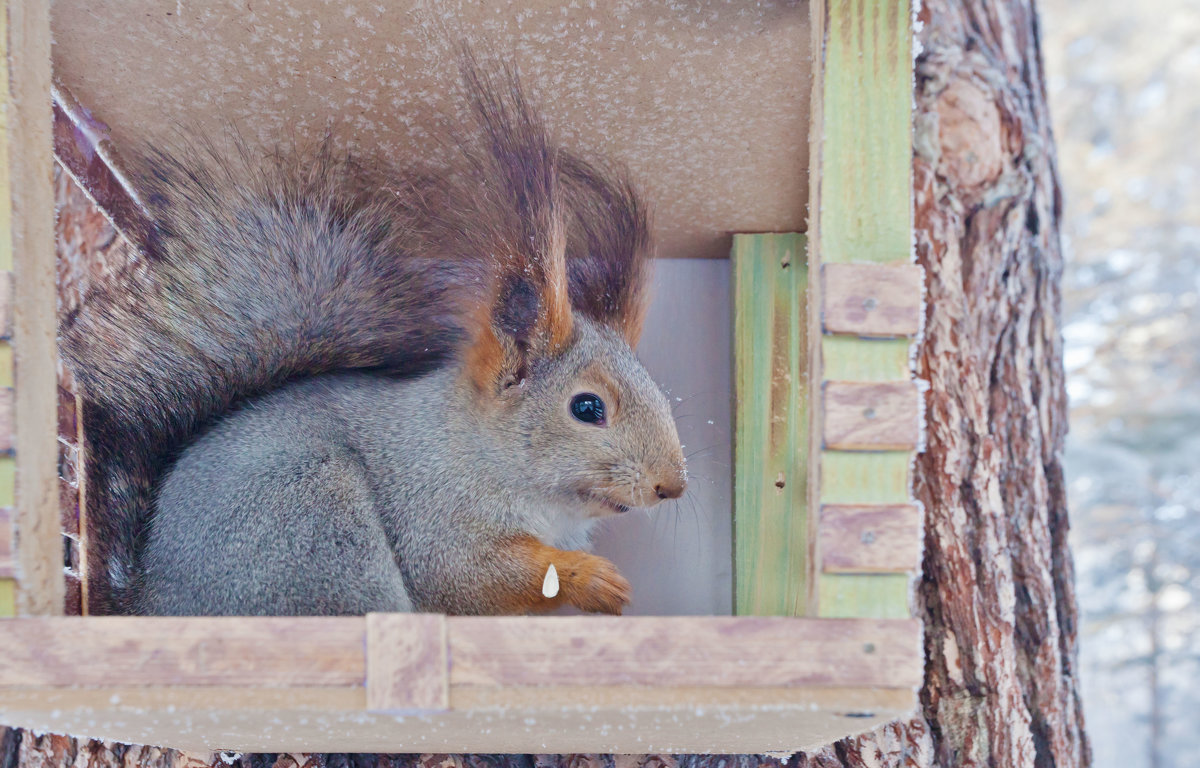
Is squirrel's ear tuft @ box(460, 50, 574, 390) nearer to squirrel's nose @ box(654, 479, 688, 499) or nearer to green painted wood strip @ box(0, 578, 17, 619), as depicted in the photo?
squirrel's nose @ box(654, 479, 688, 499)

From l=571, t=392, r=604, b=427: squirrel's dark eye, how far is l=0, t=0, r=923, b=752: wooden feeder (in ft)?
1.00

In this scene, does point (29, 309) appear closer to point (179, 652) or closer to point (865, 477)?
point (179, 652)

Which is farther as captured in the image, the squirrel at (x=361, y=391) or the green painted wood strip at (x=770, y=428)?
the green painted wood strip at (x=770, y=428)

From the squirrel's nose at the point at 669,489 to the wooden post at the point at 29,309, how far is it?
575mm

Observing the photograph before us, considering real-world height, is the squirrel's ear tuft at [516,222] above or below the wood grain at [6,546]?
above

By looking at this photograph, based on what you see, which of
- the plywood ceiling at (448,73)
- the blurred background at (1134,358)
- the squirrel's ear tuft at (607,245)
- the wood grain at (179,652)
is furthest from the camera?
the blurred background at (1134,358)

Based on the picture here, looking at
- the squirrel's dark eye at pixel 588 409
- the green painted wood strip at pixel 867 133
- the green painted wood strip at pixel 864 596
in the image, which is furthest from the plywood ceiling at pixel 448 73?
the green painted wood strip at pixel 864 596

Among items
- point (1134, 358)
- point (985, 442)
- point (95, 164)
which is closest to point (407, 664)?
point (95, 164)

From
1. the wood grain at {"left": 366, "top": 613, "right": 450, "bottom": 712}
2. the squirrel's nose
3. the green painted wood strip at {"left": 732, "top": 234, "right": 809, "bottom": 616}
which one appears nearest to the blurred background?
the green painted wood strip at {"left": 732, "top": 234, "right": 809, "bottom": 616}

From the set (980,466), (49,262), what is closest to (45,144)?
(49,262)

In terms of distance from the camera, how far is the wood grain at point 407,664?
0.70 meters

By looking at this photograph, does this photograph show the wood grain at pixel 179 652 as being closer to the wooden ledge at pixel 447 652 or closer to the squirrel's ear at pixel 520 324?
the wooden ledge at pixel 447 652

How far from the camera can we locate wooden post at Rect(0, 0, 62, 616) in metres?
0.75

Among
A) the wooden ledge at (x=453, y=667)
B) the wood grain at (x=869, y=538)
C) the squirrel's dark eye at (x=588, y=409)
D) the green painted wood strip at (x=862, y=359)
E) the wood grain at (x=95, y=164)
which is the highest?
the wood grain at (x=95, y=164)
